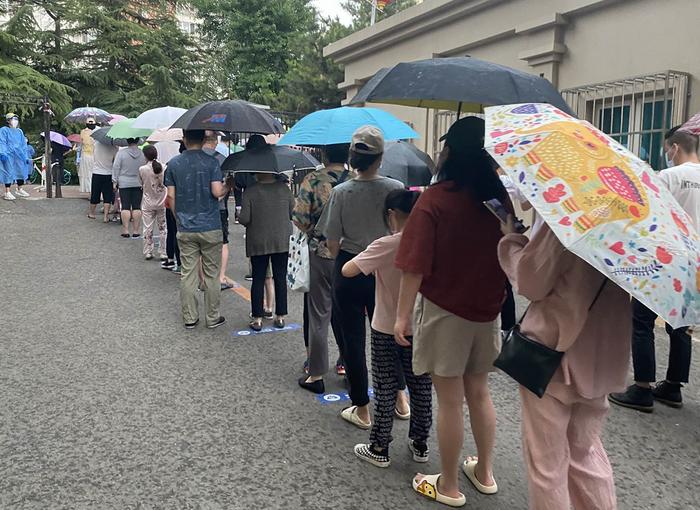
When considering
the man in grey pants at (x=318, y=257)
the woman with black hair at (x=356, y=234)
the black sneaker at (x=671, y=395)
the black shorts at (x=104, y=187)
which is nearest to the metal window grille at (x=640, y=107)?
the black sneaker at (x=671, y=395)

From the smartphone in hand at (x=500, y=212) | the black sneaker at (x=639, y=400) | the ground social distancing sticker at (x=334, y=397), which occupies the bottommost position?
the ground social distancing sticker at (x=334, y=397)

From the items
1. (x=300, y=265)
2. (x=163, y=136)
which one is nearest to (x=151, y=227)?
(x=163, y=136)

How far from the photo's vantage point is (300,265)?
4.52 m

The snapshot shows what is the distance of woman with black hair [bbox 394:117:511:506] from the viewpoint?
2773 mm

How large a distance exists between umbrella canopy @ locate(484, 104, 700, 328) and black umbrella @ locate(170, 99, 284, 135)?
11.7ft

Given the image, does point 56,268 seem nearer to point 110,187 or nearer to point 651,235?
point 110,187

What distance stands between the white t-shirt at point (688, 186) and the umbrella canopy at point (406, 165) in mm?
1970

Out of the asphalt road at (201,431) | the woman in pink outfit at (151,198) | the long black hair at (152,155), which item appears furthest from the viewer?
the woman in pink outfit at (151,198)

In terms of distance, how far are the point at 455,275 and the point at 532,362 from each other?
1.87 feet

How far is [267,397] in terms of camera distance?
434cm

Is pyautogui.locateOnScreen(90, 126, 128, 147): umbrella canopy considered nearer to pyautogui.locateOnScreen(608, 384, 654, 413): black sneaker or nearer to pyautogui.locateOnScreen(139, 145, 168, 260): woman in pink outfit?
pyautogui.locateOnScreen(139, 145, 168, 260): woman in pink outfit

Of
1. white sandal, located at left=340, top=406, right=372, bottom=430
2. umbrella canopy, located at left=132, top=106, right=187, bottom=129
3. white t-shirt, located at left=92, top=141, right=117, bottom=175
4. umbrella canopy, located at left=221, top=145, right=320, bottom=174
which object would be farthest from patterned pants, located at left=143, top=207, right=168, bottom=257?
white sandal, located at left=340, top=406, right=372, bottom=430

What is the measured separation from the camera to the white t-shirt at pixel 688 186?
4277 mm

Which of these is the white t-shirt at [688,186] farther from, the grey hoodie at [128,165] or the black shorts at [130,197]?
the black shorts at [130,197]
